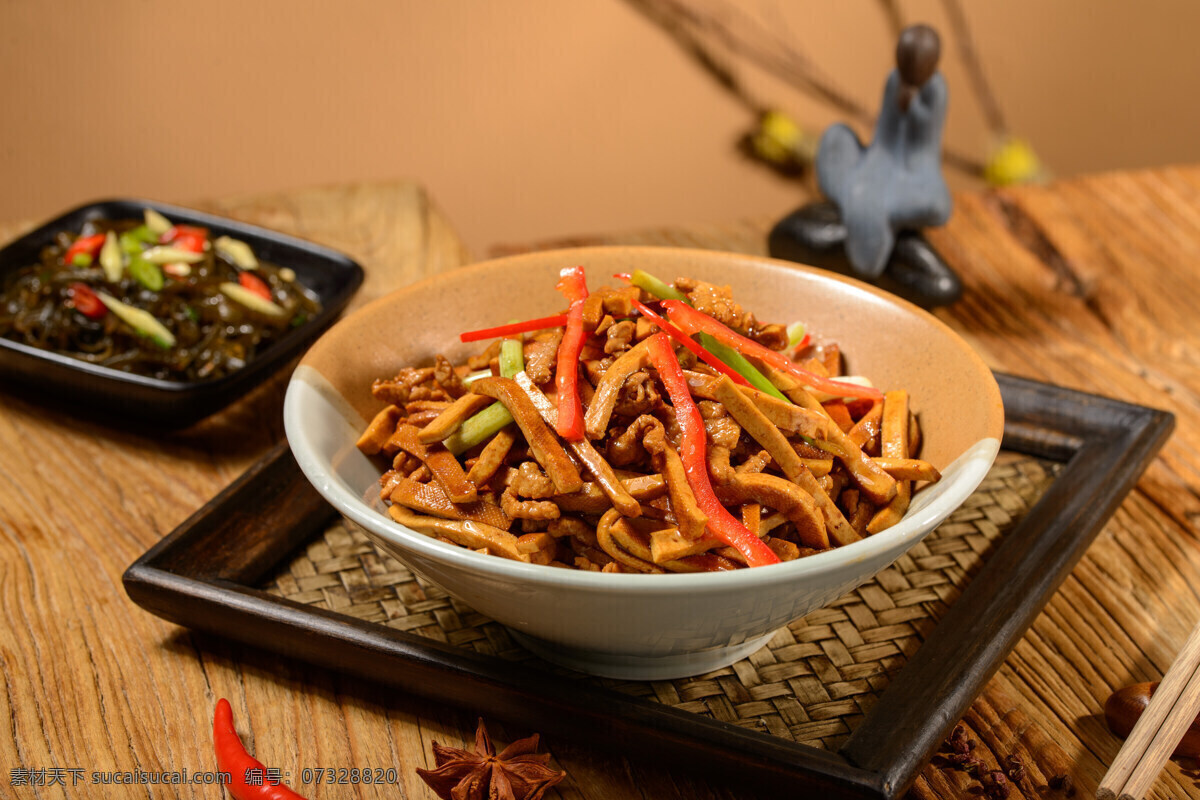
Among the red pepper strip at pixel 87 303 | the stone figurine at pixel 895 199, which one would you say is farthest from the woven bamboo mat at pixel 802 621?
the red pepper strip at pixel 87 303

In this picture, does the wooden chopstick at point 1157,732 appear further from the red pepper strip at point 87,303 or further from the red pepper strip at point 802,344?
the red pepper strip at point 87,303

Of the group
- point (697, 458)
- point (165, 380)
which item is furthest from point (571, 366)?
point (165, 380)

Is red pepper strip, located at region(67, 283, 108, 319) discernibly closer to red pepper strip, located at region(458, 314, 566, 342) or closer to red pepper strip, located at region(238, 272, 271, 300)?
red pepper strip, located at region(238, 272, 271, 300)

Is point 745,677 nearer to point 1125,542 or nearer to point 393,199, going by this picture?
point 1125,542

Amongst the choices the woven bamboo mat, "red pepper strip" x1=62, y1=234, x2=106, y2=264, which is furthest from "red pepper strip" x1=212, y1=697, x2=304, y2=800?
"red pepper strip" x1=62, y1=234, x2=106, y2=264

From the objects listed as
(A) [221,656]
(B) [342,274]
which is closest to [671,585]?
(A) [221,656]
